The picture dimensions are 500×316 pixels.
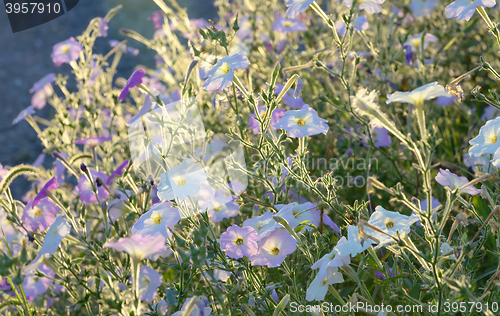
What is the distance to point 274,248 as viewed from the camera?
3.29ft

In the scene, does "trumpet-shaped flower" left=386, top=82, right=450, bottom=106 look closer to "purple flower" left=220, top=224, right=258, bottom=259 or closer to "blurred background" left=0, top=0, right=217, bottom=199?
"purple flower" left=220, top=224, right=258, bottom=259

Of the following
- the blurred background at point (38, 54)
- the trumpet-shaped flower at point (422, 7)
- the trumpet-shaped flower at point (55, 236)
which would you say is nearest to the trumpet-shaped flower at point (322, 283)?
the trumpet-shaped flower at point (55, 236)

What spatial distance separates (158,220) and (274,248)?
0.30 metres

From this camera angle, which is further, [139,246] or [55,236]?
[55,236]

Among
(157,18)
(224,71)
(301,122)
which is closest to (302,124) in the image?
(301,122)

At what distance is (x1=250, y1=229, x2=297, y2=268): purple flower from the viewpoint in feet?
3.24

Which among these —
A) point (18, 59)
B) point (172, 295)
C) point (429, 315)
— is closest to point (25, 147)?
point (18, 59)

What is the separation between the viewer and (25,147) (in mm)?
3533

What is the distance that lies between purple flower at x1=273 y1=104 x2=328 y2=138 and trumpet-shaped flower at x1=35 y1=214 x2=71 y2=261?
579 mm

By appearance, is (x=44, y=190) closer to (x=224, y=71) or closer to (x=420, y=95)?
(x=224, y=71)

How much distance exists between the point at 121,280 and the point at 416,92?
86 centimetres

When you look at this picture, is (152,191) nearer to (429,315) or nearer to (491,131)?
(429,315)

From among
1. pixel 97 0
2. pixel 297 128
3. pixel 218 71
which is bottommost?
pixel 297 128

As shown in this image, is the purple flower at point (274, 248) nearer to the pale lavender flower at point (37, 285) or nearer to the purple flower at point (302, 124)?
the purple flower at point (302, 124)
